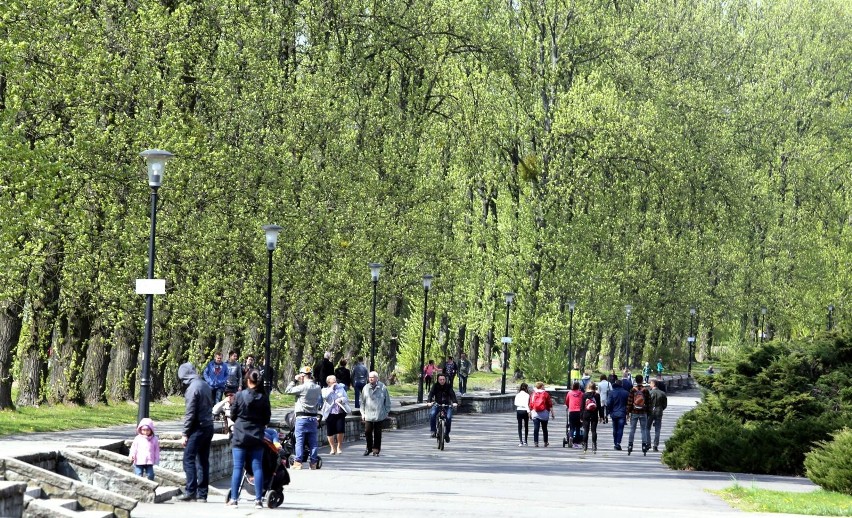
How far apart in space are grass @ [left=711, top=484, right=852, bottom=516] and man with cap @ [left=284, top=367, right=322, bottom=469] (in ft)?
22.4

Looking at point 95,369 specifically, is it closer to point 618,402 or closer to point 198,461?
point 618,402

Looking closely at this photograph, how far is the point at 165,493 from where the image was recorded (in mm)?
19344

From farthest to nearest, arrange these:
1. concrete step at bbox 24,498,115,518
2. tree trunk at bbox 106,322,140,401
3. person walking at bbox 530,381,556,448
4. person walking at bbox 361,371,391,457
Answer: tree trunk at bbox 106,322,140,401 < person walking at bbox 530,381,556,448 < person walking at bbox 361,371,391,457 < concrete step at bbox 24,498,115,518

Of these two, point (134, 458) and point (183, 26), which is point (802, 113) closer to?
point (183, 26)

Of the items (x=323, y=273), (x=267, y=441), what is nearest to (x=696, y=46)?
(x=323, y=273)

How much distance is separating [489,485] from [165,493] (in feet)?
21.1

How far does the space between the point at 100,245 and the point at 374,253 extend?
1688cm

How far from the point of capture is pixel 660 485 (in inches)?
1008

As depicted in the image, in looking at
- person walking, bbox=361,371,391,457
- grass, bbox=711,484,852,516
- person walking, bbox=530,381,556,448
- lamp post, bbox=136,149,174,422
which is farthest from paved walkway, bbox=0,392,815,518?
lamp post, bbox=136,149,174,422

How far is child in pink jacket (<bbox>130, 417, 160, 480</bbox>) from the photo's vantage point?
19.1 meters

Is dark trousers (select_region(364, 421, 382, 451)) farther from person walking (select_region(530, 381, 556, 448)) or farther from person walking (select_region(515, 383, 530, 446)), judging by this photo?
person walking (select_region(530, 381, 556, 448))

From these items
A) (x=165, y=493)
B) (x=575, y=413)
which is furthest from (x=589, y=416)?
(x=165, y=493)

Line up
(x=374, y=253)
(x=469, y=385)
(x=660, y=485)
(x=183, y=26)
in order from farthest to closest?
(x=469, y=385) → (x=374, y=253) → (x=183, y=26) → (x=660, y=485)

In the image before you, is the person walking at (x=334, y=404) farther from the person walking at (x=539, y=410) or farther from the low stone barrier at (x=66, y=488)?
the low stone barrier at (x=66, y=488)
